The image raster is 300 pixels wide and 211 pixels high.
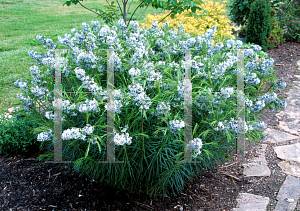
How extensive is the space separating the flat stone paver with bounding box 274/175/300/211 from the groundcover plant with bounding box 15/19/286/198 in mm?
810

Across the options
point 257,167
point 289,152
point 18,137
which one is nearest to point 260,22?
point 289,152

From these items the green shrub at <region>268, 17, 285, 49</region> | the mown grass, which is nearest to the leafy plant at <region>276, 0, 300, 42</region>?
the green shrub at <region>268, 17, 285, 49</region>

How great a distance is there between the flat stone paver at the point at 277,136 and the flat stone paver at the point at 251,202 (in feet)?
4.35

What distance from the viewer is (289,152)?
3.88 meters

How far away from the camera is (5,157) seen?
11.7 feet

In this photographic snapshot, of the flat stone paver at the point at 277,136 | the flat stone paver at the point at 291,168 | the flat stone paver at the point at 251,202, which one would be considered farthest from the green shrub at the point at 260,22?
the flat stone paver at the point at 251,202

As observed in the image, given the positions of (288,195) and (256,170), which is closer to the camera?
(288,195)

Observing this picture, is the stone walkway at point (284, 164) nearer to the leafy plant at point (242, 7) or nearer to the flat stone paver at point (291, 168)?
the flat stone paver at point (291, 168)

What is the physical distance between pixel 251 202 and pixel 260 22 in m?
5.76

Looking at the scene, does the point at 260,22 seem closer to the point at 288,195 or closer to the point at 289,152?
the point at 289,152

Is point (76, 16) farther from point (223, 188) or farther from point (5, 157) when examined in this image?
point (223, 188)

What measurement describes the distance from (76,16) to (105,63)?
10.1 meters

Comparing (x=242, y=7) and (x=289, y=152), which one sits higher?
(x=242, y=7)

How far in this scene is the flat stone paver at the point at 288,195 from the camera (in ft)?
9.52
